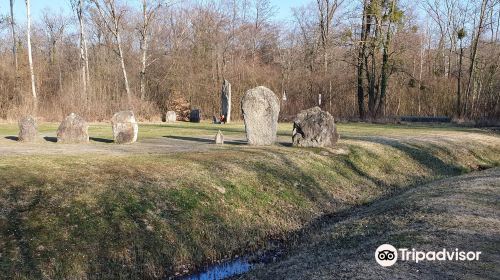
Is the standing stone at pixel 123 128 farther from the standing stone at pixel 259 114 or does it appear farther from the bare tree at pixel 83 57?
the bare tree at pixel 83 57

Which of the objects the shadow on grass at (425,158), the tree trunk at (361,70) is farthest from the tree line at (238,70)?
the shadow on grass at (425,158)

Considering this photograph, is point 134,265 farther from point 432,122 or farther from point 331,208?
point 432,122

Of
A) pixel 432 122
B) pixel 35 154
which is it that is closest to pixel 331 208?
pixel 35 154

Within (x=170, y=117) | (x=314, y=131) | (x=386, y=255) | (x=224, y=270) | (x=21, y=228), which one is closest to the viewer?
(x=386, y=255)

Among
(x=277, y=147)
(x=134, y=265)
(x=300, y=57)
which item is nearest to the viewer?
(x=134, y=265)

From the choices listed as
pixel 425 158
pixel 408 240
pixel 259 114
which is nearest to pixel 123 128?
pixel 259 114

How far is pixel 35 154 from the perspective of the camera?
11250 mm

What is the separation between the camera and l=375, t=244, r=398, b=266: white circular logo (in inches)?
229

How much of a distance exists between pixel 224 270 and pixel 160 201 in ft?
6.63

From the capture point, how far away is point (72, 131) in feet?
49.3

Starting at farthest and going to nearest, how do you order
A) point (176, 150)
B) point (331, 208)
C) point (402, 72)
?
point (402, 72), point (176, 150), point (331, 208)

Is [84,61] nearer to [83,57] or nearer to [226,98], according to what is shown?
[83,57]

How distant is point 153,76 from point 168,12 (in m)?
10.5

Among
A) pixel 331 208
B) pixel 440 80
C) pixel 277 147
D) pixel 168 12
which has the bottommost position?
pixel 331 208
